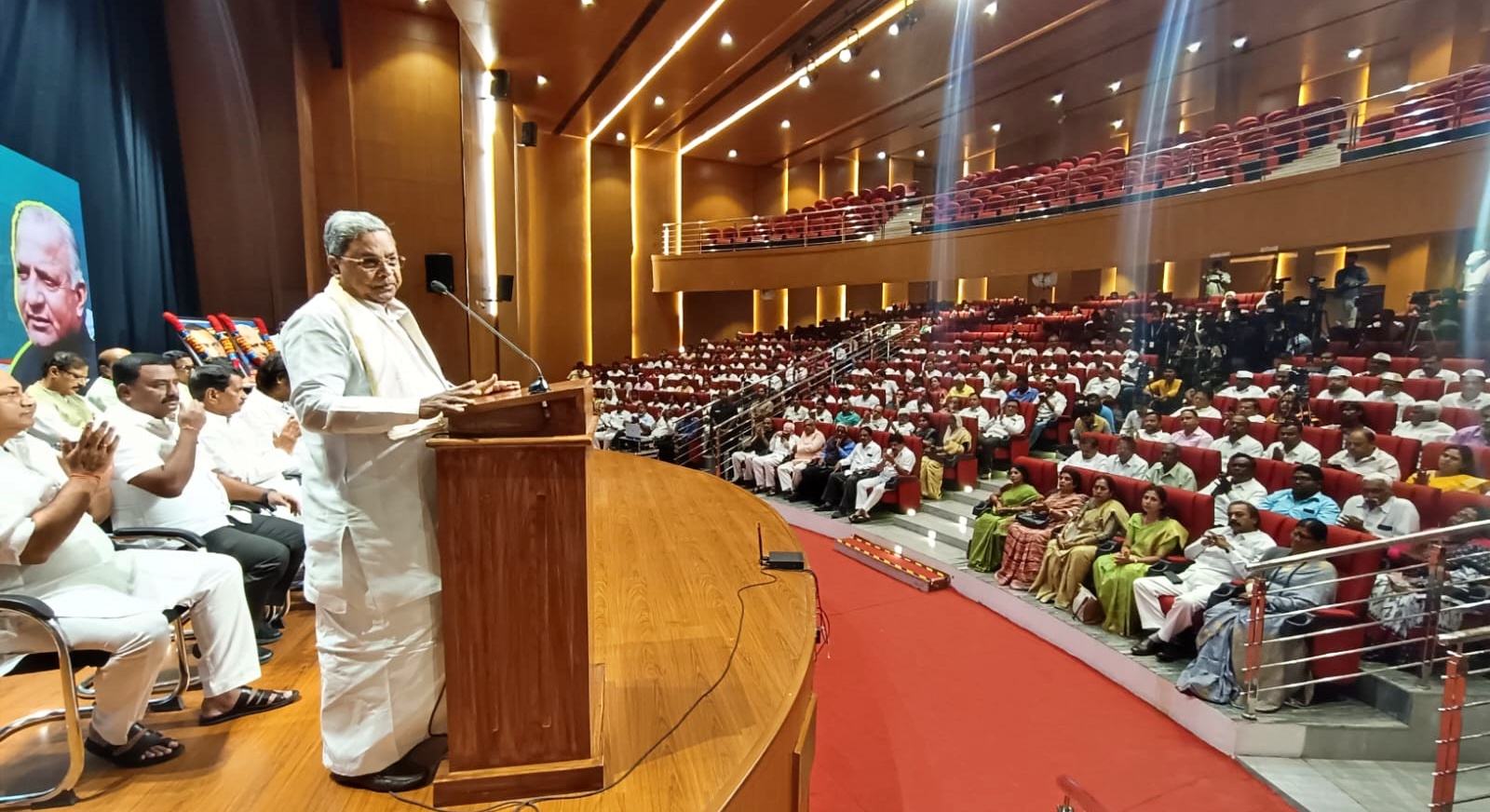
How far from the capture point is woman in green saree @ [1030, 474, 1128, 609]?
3393 mm

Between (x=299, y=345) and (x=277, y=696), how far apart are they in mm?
984

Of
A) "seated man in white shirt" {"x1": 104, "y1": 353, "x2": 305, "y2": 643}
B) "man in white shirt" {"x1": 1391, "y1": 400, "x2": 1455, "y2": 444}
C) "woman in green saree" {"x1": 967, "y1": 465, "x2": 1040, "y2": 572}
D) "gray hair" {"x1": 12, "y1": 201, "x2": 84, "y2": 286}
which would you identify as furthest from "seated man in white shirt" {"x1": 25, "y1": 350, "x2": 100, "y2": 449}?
"man in white shirt" {"x1": 1391, "y1": 400, "x2": 1455, "y2": 444}

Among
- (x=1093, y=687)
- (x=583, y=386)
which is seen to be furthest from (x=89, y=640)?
(x=1093, y=687)

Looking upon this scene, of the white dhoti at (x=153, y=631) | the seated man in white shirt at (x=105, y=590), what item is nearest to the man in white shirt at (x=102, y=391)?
the seated man in white shirt at (x=105, y=590)

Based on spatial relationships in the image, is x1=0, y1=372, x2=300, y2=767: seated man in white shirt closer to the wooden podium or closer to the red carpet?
the wooden podium

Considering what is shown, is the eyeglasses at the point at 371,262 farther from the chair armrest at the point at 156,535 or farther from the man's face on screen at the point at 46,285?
the man's face on screen at the point at 46,285

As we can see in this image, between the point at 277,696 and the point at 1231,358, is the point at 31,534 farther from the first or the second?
the point at 1231,358

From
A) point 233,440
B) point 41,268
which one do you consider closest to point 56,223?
point 41,268

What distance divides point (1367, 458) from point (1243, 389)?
80.1 inches

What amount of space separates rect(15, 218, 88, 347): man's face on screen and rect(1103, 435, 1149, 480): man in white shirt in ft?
18.8

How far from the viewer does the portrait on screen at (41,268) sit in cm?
328

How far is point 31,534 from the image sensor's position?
1.29 metres

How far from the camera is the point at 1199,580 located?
2.93 metres

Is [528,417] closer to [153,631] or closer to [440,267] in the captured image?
[153,631]
